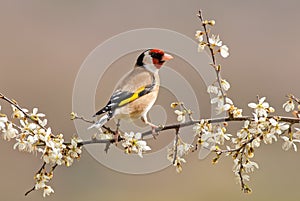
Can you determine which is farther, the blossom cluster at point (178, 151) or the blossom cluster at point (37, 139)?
the blossom cluster at point (178, 151)

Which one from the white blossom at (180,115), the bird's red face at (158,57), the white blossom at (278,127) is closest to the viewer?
the white blossom at (278,127)

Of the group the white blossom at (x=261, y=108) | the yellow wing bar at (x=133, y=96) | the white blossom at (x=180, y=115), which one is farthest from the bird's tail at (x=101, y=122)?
the white blossom at (x=261, y=108)

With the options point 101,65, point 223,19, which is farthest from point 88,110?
point 223,19

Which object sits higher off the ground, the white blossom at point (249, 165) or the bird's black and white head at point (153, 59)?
the bird's black and white head at point (153, 59)

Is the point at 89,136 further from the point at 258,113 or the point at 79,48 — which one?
the point at 79,48

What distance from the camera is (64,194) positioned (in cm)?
1530

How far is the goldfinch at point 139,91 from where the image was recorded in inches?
117

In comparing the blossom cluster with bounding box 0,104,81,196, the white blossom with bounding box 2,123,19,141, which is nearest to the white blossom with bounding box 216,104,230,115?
the blossom cluster with bounding box 0,104,81,196

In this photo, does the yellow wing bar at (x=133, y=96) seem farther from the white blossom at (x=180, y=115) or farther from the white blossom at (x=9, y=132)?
the white blossom at (x=9, y=132)

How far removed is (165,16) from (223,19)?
1.74 metres

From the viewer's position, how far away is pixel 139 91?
10.2ft

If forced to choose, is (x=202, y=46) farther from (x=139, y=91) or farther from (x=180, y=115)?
(x=139, y=91)

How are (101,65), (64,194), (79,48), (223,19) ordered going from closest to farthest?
(101,65)
(64,194)
(79,48)
(223,19)

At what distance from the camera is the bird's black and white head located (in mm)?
2994
